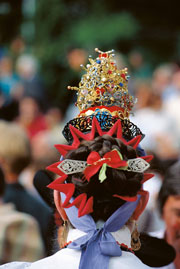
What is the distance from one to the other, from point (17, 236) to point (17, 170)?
75 centimetres

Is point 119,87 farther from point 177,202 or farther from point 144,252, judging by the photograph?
point 177,202

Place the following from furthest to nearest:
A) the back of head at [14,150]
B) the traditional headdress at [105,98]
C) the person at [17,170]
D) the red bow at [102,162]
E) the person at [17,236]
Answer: the back of head at [14,150] < the person at [17,170] < the person at [17,236] < the traditional headdress at [105,98] < the red bow at [102,162]

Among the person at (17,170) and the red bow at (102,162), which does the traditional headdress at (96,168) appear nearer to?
the red bow at (102,162)

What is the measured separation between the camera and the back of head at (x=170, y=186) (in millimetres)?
3985

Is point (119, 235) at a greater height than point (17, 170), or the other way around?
point (17, 170)

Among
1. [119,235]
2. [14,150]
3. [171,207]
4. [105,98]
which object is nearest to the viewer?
[119,235]

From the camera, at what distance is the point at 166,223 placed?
13.1 ft

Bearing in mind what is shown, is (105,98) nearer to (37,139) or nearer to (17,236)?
(17,236)

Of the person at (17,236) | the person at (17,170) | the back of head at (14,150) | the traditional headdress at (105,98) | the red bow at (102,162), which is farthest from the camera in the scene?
the back of head at (14,150)

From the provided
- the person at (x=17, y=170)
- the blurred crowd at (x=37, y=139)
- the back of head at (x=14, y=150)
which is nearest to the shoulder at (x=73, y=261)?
the blurred crowd at (x=37, y=139)

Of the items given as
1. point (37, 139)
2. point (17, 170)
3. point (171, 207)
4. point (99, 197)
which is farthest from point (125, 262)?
point (37, 139)

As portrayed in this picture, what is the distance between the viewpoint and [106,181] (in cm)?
250

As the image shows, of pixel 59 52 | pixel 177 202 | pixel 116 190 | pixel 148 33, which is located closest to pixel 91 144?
pixel 116 190

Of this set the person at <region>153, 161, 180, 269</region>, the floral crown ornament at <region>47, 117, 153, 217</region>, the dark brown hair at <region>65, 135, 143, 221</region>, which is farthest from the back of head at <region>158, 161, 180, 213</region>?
the dark brown hair at <region>65, 135, 143, 221</region>
